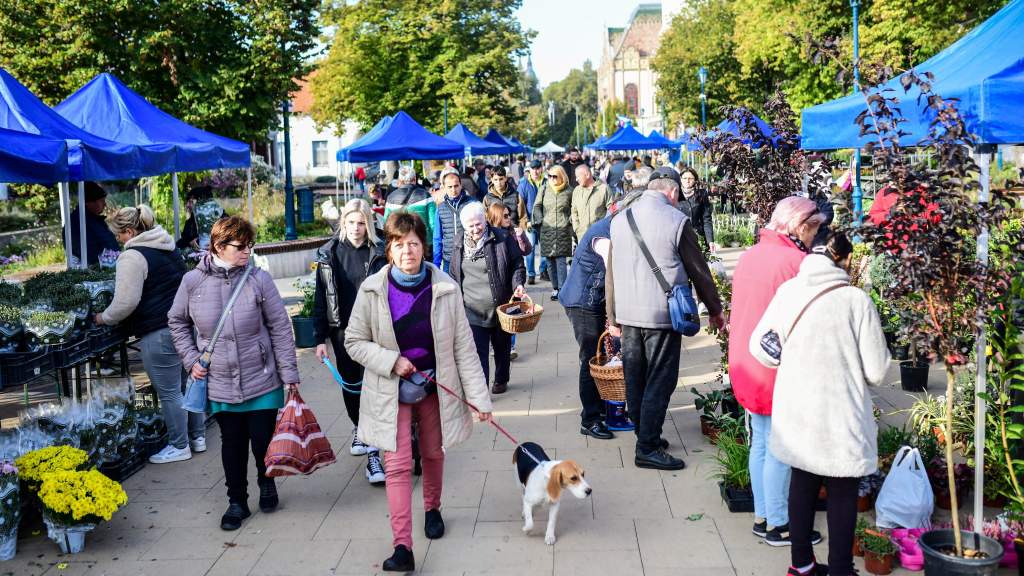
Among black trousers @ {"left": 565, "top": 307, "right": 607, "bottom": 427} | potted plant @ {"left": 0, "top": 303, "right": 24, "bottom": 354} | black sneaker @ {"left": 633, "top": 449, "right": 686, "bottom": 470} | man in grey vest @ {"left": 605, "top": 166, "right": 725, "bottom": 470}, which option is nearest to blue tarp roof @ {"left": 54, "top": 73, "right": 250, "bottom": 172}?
potted plant @ {"left": 0, "top": 303, "right": 24, "bottom": 354}

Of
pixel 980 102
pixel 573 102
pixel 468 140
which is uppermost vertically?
pixel 573 102

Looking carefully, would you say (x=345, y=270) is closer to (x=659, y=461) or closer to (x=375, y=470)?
(x=375, y=470)

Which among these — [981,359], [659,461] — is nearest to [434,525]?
[659,461]

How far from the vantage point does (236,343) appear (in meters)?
5.45

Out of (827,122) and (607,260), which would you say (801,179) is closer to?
(827,122)

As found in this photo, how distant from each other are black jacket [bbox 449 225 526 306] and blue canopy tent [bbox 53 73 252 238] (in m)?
3.80

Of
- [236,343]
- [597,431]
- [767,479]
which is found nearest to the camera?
[767,479]

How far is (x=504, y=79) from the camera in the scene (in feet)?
126

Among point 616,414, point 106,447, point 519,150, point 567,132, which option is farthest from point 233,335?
point 567,132

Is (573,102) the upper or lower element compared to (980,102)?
upper

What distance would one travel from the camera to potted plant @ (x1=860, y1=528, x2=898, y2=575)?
4633mm

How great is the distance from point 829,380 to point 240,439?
3349 mm

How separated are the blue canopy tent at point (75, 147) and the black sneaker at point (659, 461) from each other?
4875 mm

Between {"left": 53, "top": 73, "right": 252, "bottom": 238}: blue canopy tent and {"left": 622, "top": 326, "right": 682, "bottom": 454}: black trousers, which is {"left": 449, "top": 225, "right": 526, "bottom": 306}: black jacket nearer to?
{"left": 622, "top": 326, "right": 682, "bottom": 454}: black trousers
